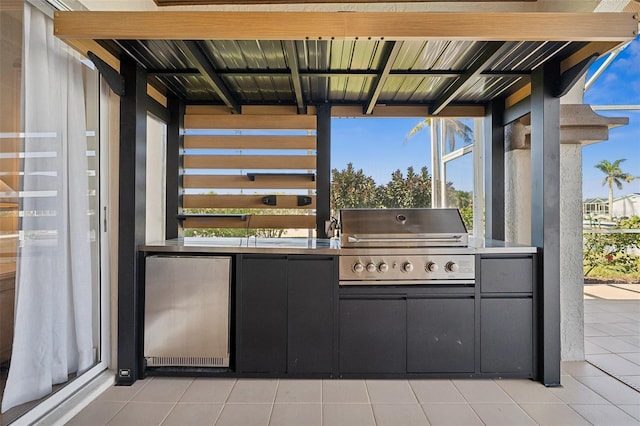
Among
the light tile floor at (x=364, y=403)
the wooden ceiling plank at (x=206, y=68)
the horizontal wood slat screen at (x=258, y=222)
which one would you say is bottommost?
the light tile floor at (x=364, y=403)

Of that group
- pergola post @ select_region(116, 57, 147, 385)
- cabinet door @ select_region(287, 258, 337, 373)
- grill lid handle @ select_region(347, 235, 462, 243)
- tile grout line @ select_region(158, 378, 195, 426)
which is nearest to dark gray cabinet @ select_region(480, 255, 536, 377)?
grill lid handle @ select_region(347, 235, 462, 243)

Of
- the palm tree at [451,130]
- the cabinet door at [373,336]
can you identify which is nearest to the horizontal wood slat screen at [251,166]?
the cabinet door at [373,336]

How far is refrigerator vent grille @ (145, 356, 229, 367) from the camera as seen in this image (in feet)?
8.11

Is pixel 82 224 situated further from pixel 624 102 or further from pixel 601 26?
pixel 624 102

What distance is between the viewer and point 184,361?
248 cm

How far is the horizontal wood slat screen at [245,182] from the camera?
10.6ft

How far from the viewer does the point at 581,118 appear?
9.02 ft

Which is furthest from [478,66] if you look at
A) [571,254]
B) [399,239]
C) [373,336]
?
[373,336]

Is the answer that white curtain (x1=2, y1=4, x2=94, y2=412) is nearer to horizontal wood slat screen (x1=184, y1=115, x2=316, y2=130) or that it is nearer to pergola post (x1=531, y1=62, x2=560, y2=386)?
horizontal wood slat screen (x1=184, y1=115, x2=316, y2=130)

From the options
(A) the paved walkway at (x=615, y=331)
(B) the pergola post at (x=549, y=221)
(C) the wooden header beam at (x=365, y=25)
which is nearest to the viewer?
(C) the wooden header beam at (x=365, y=25)

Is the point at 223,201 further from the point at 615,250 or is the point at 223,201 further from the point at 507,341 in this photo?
the point at 615,250

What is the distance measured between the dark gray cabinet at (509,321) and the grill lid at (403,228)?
0.30m

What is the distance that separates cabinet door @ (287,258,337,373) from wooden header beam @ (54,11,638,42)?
146cm

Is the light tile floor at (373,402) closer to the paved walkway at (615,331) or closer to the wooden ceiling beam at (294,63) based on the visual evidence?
the paved walkway at (615,331)
